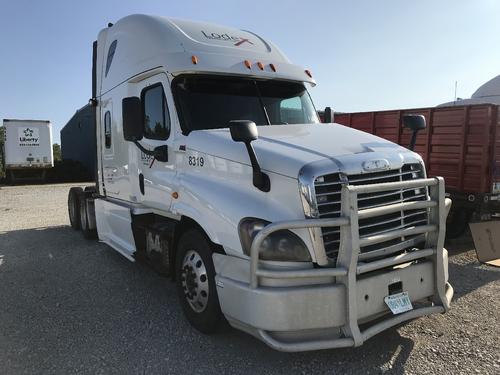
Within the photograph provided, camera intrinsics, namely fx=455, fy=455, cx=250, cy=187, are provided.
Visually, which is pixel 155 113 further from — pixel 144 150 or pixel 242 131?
pixel 242 131

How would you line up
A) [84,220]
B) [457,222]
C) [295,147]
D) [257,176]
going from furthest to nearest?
[84,220] < [457,222] < [295,147] < [257,176]

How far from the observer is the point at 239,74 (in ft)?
16.0

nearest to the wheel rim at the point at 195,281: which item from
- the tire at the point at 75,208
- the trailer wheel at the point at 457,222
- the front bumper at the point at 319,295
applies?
the front bumper at the point at 319,295

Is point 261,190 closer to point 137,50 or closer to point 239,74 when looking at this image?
point 239,74

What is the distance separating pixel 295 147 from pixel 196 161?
40.2 inches

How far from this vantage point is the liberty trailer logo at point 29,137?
78.3 ft

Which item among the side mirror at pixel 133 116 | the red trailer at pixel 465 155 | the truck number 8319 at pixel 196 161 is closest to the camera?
the truck number 8319 at pixel 196 161

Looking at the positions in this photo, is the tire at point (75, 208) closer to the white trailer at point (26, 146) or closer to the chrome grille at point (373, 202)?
the chrome grille at point (373, 202)

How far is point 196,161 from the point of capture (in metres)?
4.33

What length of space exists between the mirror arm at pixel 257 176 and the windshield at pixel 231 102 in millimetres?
1092

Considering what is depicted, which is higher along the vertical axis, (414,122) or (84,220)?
(414,122)

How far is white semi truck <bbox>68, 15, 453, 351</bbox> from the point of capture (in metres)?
3.34

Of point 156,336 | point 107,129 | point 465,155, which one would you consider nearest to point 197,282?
point 156,336

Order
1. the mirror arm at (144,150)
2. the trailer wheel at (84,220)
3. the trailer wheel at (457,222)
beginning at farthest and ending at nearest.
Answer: the trailer wheel at (84,220), the trailer wheel at (457,222), the mirror arm at (144,150)
